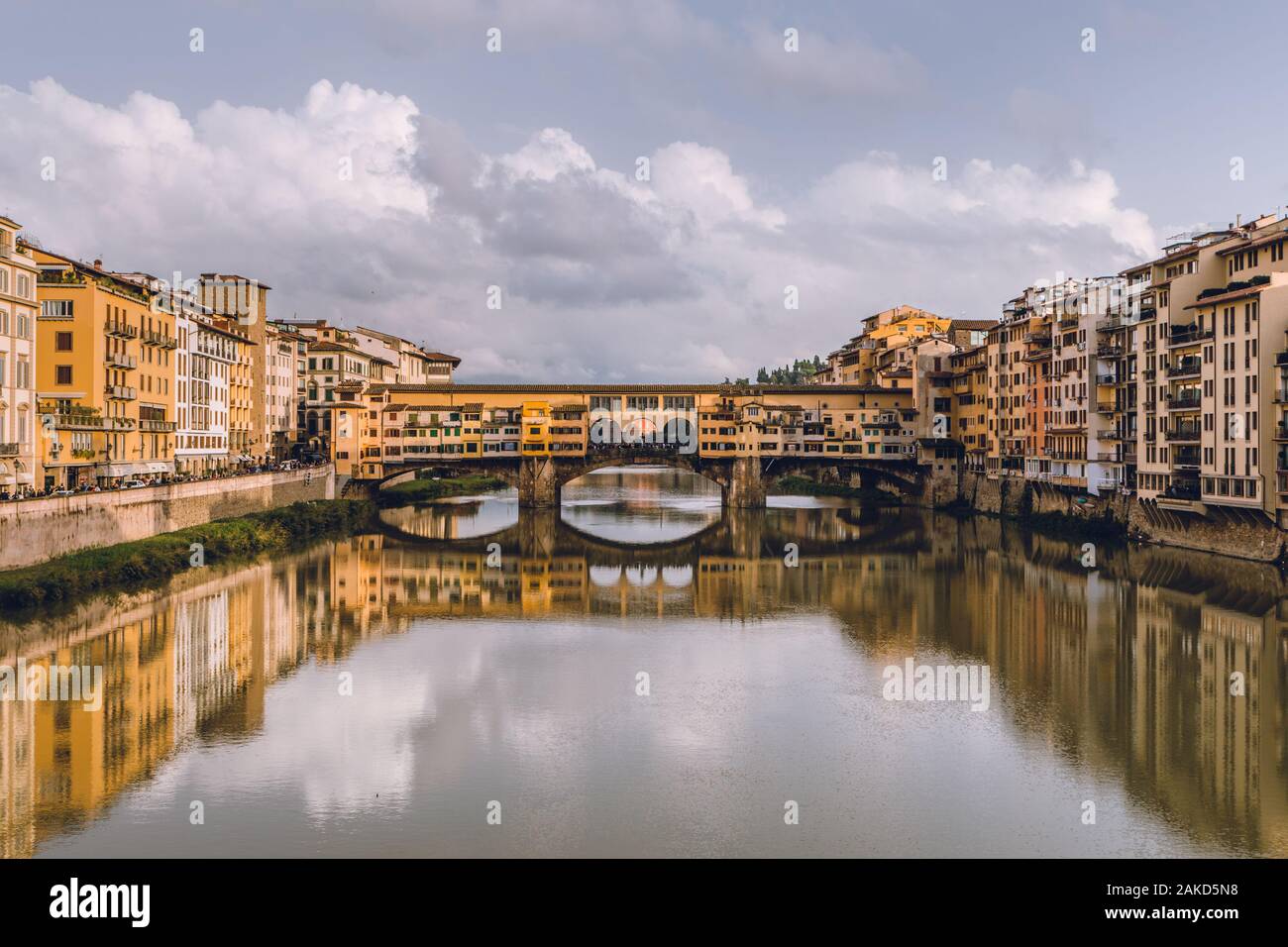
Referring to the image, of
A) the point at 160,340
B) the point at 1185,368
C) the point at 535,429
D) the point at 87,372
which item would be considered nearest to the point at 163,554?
the point at 87,372

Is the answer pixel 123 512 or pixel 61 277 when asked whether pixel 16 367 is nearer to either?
pixel 123 512

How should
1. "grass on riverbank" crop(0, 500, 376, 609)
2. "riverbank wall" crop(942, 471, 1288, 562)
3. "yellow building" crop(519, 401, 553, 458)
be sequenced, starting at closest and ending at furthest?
"grass on riverbank" crop(0, 500, 376, 609) → "riverbank wall" crop(942, 471, 1288, 562) → "yellow building" crop(519, 401, 553, 458)

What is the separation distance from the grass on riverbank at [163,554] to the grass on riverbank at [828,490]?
3929 cm

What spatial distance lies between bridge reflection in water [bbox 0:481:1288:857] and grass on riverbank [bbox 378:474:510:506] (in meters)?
32.9

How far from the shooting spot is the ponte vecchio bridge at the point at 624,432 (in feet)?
260

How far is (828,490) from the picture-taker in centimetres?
9944

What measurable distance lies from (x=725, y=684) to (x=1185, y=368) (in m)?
30.2

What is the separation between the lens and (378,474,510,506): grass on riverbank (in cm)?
8762

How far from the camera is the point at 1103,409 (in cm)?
5928

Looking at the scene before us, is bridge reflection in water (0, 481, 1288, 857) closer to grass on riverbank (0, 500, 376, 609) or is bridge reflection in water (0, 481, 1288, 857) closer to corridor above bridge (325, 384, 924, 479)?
grass on riverbank (0, 500, 376, 609)

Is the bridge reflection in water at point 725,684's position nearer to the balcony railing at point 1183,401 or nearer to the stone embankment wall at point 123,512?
the stone embankment wall at point 123,512

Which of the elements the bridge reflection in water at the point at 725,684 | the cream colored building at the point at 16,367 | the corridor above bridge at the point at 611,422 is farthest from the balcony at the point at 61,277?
the corridor above bridge at the point at 611,422

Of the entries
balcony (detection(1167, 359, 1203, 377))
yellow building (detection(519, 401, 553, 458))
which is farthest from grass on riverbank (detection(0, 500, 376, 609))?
balcony (detection(1167, 359, 1203, 377))
